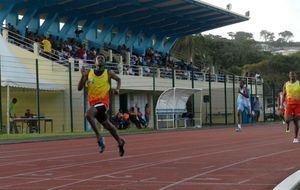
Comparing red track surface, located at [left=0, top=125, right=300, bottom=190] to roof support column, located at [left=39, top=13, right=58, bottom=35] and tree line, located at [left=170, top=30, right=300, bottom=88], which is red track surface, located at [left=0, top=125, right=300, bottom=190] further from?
tree line, located at [left=170, top=30, right=300, bottom=88]

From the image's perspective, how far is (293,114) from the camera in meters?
17.8

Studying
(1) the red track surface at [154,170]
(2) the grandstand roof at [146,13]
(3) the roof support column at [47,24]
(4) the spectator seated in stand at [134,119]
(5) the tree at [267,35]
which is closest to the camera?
(1) the red track surface at [154,170]

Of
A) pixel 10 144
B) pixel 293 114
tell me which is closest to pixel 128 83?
pixel 10 144

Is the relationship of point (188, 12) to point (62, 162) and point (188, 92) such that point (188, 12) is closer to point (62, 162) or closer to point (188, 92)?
point (188, 92)

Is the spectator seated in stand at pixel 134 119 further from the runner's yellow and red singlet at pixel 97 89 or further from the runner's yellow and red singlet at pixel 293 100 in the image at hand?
the runner's yellow and red singlet at pixel 97 89

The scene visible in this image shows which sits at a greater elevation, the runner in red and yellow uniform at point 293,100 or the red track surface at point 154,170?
the runner in red and yellow uniform at point 293,100

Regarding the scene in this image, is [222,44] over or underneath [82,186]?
over

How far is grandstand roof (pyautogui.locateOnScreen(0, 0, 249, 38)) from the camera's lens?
4338 centimetres

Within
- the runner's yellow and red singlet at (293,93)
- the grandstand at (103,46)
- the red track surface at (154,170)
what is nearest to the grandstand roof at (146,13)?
the grandstand at (103,46)

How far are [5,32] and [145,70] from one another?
11474 millimetres

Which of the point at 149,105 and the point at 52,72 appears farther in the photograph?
the point at 149,105

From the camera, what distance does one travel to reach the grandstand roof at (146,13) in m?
43.4

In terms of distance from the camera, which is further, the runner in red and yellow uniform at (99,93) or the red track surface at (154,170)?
the runner in red and yellow uniform at (99,93)

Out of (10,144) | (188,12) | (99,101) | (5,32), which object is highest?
(188,12)
